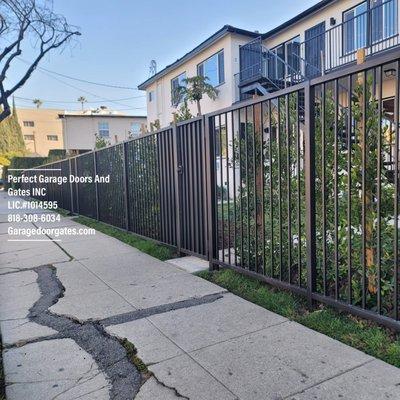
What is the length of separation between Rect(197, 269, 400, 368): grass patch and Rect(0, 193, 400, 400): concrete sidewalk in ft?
0.43

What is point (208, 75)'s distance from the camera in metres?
18.1

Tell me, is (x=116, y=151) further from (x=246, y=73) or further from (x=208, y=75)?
(x=208, y=75)

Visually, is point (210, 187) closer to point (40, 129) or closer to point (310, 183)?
point (310, 183)

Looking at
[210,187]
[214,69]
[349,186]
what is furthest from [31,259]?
[214,69]

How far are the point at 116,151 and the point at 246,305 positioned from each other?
5363 mm

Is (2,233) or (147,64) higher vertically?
(147,64)

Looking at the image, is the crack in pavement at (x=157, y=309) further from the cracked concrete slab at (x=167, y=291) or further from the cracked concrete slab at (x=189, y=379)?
the cracked concrete slab at (x=189, y=379)

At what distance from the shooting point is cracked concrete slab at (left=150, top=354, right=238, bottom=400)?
7.36 ft

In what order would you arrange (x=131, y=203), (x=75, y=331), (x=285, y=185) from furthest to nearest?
(x=131, y=203)
(x=285, y=185)
(x=75, y=331)

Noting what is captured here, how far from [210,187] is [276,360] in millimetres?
2597

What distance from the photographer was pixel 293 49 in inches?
560

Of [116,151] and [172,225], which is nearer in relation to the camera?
[172,225]

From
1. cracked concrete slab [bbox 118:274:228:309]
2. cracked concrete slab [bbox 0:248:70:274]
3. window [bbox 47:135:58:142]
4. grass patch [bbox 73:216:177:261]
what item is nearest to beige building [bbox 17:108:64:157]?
A: window [bbox 47:135:58:142]

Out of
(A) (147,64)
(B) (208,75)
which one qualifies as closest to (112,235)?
(B) (208,75)
